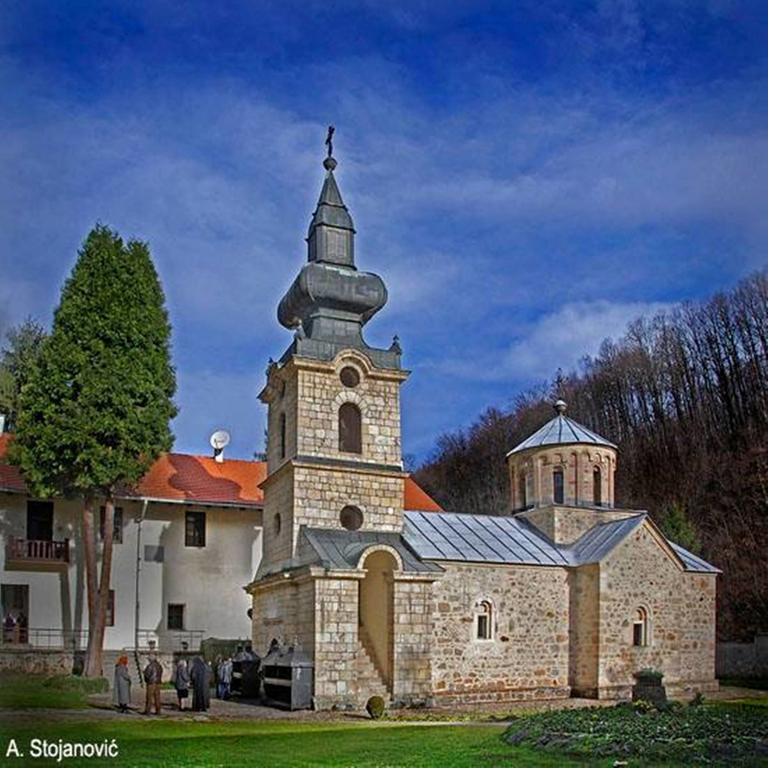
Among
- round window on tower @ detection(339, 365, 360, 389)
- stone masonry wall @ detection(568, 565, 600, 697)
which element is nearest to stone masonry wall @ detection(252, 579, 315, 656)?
round window on tower @ detection(339, 365, 360, 389)

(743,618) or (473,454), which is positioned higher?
(473,454)

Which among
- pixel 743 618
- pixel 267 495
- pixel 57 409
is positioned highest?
pixel 57 409

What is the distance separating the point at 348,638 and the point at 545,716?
7.00 meters

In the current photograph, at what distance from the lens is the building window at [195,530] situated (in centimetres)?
3156

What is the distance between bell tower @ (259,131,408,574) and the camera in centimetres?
2439

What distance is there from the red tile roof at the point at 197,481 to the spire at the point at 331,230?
7.86 metres

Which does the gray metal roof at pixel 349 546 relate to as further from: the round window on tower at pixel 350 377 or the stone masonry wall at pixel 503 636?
the round window on tower at pixel 350 377

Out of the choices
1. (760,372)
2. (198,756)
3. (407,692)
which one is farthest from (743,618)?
(198,756)

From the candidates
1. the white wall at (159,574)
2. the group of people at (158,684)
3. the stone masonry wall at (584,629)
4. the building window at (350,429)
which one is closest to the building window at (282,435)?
the building window at (350,429)

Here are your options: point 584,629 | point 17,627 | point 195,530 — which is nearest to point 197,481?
point 195,530

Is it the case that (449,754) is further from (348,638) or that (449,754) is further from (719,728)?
(348,638)

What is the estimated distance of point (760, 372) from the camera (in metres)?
17.5

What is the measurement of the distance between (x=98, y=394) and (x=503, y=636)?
1194 centimetres

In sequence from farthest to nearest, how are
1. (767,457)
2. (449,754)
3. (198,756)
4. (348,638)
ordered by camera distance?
(767,457)
(348,638)
(449,754)
(198,756)
